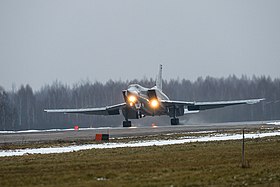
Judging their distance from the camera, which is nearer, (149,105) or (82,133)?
(82,133)

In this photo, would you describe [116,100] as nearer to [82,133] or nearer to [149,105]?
[149,105]

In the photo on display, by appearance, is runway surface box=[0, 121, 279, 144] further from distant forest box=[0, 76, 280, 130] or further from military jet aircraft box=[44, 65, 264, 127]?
distant forest box=[0, 76, 280, 130]

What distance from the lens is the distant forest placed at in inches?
4026

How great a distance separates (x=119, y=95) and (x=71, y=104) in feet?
33.1

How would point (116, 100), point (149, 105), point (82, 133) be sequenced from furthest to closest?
point (116, 100) → point (149, 105) → point (82, 133)

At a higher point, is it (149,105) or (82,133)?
(149,105)

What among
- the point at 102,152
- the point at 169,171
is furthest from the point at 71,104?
the point at 169,171

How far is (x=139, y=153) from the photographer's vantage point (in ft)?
88.2

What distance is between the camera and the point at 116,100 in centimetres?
12669

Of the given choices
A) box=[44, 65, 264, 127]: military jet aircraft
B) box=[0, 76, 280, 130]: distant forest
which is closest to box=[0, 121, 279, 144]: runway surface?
box=[44, 65, 264, 127]: military jet aircraft

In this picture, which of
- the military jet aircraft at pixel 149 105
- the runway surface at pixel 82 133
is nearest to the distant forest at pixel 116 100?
the military jet aircraft at pixel 149 105

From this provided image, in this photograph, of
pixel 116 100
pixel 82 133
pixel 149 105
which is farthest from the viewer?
pixel 116 100

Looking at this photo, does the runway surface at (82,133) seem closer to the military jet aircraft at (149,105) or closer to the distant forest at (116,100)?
the military jet aircraft at (149,105)

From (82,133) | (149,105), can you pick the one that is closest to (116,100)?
(149,105)
